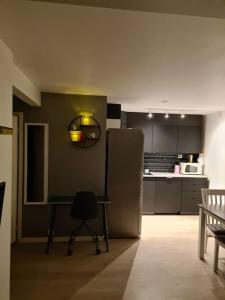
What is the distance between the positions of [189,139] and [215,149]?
0.74 meters

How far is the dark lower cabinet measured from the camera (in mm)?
5629

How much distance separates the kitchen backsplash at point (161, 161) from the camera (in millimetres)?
6281

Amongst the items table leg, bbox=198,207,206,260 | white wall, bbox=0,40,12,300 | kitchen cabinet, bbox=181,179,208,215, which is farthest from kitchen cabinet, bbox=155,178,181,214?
white wall, bbox=0,40,12,300

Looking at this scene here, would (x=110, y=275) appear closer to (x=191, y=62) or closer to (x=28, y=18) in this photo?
(x=191, y=62)

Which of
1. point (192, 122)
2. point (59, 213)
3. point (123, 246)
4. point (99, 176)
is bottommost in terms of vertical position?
point (123, 246)

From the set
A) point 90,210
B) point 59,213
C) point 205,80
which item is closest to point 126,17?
point 205,80

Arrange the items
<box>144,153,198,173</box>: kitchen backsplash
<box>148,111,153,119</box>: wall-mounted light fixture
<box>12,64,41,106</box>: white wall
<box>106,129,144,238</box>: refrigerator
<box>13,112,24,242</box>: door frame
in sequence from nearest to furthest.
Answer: <box>12,64,41,106</box>: white wall < <box>13,112,24,242</box>: door frame < <box>106,129,144,238</box>: refrigerator < <box>148,111,153,119</box>: wall-mounted light fixture < <box>144,153,198,173</box>: kitchen backsplash

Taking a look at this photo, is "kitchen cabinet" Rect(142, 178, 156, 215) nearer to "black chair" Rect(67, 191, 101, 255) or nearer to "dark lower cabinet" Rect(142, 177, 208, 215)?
"dark lower cabinet" Rect(142, 177, 208, 215)

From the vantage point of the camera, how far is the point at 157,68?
247 centimetres

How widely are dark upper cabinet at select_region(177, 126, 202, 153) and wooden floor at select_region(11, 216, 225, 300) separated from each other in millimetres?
A: 2423

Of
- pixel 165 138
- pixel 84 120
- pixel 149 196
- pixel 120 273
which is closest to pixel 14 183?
pixel 84 120

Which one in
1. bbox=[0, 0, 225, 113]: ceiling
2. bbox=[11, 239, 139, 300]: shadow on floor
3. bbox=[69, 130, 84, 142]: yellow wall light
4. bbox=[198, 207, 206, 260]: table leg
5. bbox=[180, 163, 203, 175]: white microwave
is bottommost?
bbox=[11, 239, 139, 300]: shadow on floor

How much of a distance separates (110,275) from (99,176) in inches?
59.8

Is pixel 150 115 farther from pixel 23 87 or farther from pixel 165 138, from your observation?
pixel 23 87
